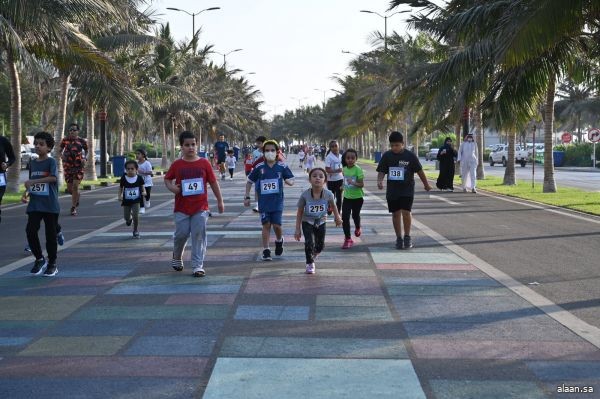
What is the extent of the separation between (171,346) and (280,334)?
91 centimetres

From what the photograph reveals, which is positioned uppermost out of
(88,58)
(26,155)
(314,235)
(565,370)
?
(88,58)

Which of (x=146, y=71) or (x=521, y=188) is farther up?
(x=146, y=71)

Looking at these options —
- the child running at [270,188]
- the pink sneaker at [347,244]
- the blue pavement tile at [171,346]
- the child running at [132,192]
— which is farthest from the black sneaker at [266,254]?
the blue pavement tile at [171,346]

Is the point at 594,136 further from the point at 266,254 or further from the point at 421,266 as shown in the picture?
the point at 266,254

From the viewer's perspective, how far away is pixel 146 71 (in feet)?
116

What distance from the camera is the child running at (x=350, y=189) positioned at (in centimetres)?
1241

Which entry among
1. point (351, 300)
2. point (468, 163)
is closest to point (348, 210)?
point (351, 300)

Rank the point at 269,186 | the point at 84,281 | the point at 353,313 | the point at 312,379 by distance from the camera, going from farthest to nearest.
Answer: the point at 269,186
the point at 84,281
the point at 353,313
the point at 312,379

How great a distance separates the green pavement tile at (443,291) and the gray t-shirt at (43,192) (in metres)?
4.23

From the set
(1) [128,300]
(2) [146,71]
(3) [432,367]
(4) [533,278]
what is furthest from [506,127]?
(2) [146,71]

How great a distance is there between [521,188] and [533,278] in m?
18.3

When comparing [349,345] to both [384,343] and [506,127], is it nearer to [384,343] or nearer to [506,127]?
[384,343]

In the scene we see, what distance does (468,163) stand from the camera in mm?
25906

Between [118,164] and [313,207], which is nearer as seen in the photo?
[313,207]
